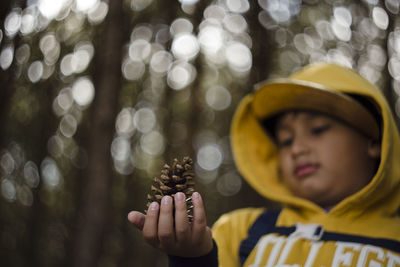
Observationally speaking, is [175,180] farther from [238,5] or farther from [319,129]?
[238,5]

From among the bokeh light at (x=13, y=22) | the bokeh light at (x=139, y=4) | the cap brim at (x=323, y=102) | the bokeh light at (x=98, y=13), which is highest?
the bokeh light at (x=139, y=4)

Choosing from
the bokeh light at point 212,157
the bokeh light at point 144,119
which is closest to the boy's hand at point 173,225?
the bokeh light at point 144,119

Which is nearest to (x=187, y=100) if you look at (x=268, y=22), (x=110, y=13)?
(x=268, y=22)

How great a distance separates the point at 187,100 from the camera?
671 cm

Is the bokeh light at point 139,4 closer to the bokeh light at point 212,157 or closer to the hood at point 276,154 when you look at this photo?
the hood at point 276,154

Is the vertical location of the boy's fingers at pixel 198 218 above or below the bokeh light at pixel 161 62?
below

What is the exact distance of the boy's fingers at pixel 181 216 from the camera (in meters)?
1.13

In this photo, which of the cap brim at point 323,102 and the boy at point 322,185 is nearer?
the boy at point 322,185

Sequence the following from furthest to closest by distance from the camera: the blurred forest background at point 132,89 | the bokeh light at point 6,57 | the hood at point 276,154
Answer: the blurred forest background at point 132,89 → the bokeh light at point 6,57 → the hood at point 276,154

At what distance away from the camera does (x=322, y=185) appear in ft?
5.88

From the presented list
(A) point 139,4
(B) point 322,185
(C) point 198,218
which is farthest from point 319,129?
(A) point 139,4

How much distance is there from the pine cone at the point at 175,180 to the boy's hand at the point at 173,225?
0.04 metres

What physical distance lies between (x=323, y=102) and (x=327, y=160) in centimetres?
31

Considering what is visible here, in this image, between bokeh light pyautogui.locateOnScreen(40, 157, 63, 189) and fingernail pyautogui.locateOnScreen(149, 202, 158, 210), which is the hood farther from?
bokeh light pyautogui.locateOnScreen(40, 157, 63, 189)
